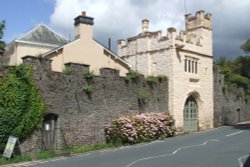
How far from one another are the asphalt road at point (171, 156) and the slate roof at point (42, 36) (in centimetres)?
1485

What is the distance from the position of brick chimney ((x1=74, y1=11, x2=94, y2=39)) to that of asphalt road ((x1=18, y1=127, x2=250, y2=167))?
1043cm

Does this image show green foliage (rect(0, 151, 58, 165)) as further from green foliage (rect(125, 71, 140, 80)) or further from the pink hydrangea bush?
green foliage (rect(125, 71, 140, 80))

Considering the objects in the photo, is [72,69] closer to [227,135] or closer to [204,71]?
[227,135]

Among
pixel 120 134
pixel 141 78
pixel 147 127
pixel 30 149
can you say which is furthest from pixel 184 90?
pixel 30 149

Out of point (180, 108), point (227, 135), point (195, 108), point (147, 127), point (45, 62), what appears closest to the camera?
point (45, 62)

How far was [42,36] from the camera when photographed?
3631 centimetres

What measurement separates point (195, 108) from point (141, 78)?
7.66 m

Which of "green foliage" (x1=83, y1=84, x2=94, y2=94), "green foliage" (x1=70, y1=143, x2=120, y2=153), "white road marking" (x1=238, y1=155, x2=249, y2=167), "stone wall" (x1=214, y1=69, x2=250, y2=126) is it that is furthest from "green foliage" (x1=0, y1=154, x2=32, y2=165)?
"stone wall" (x1=214, y1=69, x2=250, y2=126)

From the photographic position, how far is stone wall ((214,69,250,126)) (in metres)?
39.1

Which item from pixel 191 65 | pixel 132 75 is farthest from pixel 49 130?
pixel 191 65

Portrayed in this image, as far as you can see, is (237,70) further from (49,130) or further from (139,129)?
(49,130)

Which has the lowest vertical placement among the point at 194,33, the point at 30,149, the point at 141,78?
the point at 30,149

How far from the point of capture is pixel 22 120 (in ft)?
67.9

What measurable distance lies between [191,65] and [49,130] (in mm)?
15638
